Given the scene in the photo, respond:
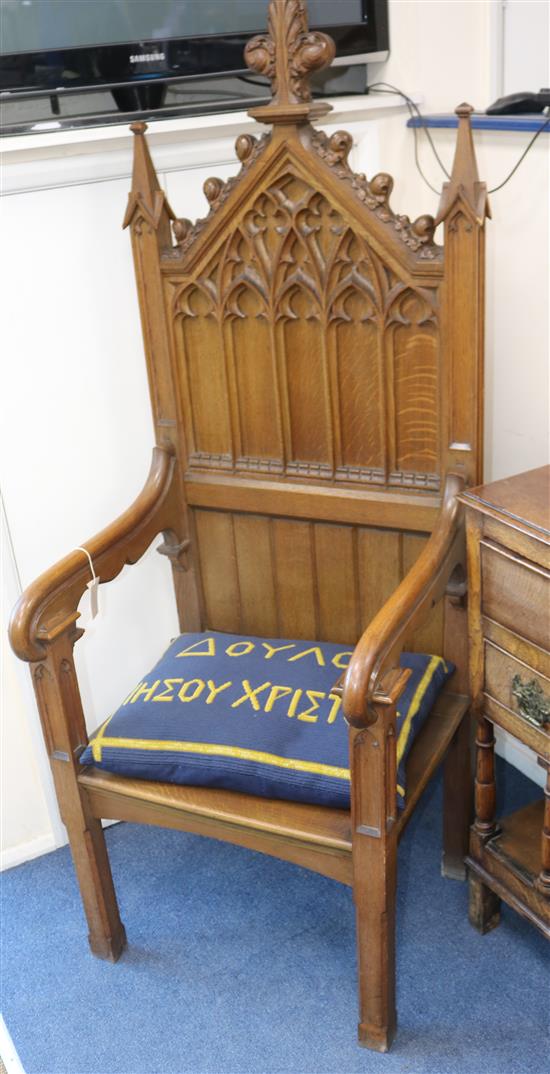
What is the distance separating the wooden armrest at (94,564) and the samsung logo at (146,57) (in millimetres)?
677

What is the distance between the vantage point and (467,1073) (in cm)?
154

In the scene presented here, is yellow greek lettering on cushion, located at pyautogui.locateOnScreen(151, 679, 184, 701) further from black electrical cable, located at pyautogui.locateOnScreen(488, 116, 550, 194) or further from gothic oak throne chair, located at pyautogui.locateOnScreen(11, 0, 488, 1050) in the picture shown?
black electrical cable, located at pyautogui.locateOnScreen(488, 116, 550, 194)

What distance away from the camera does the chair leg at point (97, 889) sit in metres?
1.69

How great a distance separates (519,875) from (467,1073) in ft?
0.98

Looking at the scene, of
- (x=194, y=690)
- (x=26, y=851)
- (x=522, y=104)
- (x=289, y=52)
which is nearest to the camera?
(x=289, y=52)

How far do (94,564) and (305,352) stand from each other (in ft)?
1.60

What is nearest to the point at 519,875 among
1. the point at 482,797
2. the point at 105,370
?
the point at 482,797

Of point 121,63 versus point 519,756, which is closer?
point 121,63

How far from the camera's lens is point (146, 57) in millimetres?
1794

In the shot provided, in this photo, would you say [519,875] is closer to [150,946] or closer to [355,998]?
[355,998]

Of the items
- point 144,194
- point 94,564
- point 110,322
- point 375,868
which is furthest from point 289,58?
point 375,868

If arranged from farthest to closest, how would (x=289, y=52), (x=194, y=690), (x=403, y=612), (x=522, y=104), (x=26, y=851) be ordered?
(x=26, y=851), (x=522, y=104), (x=194, y=690), (x=289, y=52), (x=403, y=612)

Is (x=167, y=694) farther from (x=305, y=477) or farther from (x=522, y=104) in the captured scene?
(x=522, y=104)

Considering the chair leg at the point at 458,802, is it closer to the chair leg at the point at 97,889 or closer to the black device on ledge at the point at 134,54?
the chair leg at the point at 97,889
